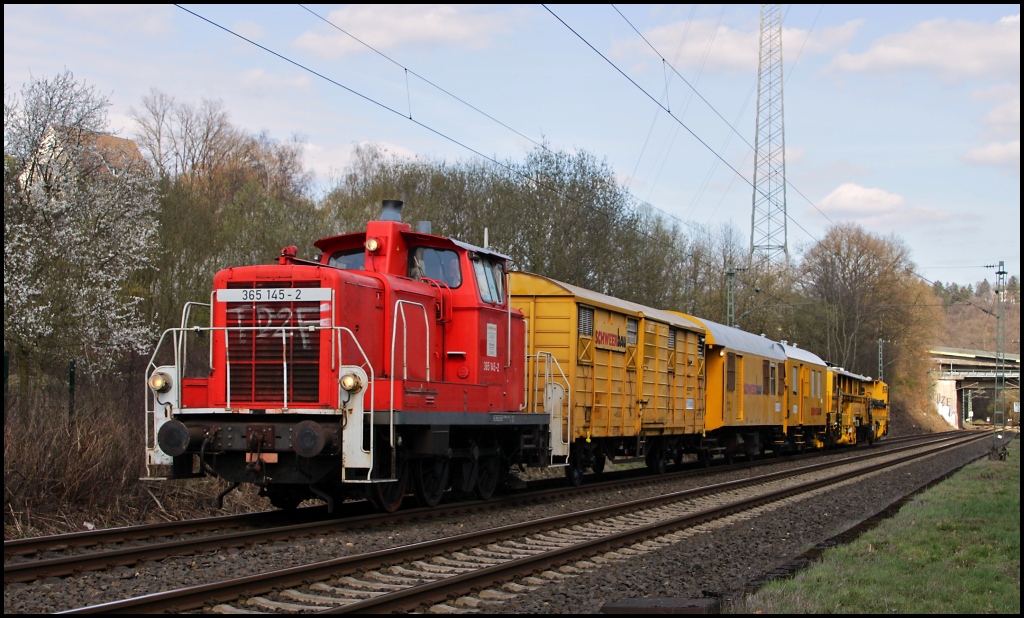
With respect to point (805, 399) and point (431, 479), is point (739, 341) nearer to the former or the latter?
point (805, 399)

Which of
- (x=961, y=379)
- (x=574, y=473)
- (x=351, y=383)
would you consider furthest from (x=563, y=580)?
(x=961, y=379)

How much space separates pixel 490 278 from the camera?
40.2 ft

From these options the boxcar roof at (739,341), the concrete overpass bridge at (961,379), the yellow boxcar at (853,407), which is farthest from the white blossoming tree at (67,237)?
the concrete overpass bridge at (961,379)

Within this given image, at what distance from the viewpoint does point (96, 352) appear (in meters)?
20.8

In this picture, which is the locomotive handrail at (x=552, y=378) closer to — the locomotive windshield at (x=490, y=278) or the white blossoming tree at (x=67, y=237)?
the locomotive windshield at (x=490, y=278)

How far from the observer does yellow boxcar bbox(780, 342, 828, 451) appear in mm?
28031

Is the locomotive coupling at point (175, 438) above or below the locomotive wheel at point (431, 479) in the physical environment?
above

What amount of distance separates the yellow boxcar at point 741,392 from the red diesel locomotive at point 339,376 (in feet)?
34.2

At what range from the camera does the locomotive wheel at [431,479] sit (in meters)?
11.5

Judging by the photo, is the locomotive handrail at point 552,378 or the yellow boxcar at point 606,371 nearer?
the locomotive handrail at point 552,378

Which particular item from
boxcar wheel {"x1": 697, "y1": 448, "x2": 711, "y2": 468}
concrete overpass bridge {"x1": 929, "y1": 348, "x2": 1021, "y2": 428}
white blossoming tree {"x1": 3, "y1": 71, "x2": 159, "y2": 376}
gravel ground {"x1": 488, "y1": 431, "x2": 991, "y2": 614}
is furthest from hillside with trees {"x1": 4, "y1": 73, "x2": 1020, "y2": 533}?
concrete overpass bridge {"x1": 929, "y1": 348, "x2": 1021, "y2": 428}

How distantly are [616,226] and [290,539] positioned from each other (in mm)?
26635

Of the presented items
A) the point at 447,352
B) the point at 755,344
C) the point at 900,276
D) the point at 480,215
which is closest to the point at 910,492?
the point at 755,344

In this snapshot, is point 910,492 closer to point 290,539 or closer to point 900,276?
point 290,539
